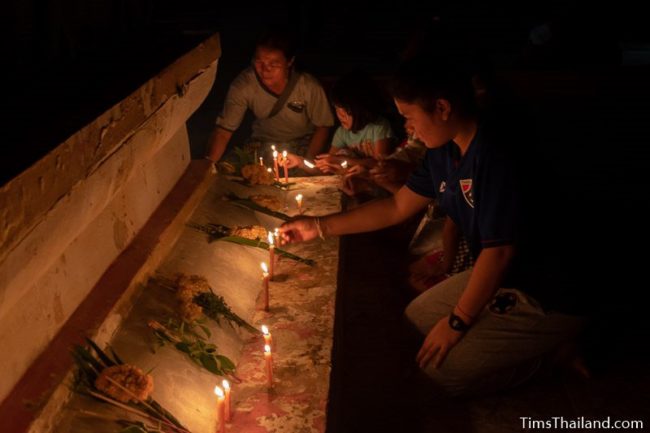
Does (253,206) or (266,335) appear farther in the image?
(253,206)

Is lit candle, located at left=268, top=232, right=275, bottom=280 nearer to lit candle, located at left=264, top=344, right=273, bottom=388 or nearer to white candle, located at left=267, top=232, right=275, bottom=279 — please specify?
white candle, located at left=267, top=232, right=275, bottom=279

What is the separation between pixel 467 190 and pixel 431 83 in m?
0.60

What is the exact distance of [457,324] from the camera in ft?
10.9

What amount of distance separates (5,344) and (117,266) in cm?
83

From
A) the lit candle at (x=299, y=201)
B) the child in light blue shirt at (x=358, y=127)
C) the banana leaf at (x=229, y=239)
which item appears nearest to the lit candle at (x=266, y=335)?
the banana leaf at (x=229, y=239)

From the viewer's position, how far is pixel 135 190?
10.7 feet

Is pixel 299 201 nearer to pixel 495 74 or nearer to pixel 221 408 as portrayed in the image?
pixel 495 74

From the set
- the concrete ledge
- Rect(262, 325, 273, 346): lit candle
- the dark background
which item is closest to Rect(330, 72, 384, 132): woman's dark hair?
the dark background

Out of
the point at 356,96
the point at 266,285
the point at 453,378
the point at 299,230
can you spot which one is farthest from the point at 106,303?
the point at 356,96

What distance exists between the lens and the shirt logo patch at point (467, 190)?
3.23 m

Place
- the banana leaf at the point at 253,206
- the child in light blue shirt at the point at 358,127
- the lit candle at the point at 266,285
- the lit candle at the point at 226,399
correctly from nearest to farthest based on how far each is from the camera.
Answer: the lit candle at the point at 226,399 < the lit candle at the point at 266,285 < the banana leaf at the point at 253,206 < the child in light blue shirt at the point at 358,127

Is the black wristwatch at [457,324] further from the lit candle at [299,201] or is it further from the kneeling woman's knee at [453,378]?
the lit candle at [299,201]

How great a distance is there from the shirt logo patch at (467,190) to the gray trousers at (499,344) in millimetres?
499

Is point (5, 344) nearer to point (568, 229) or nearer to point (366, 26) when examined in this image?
point (568, 229)
